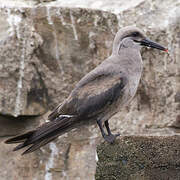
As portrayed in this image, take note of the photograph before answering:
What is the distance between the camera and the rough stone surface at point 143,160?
251 cm

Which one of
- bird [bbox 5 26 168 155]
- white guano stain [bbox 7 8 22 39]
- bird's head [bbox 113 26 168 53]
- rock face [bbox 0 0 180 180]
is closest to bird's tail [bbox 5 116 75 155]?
bird [bbox 5 26 168 155]

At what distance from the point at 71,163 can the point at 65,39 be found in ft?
3.94

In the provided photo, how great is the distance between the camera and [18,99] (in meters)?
4.30

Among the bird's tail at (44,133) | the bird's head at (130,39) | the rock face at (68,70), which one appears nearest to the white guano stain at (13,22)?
the rock face at (68,70)

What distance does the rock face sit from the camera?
167 inches

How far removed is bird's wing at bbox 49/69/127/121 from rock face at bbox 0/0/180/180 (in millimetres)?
1136

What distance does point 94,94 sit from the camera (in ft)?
10.5

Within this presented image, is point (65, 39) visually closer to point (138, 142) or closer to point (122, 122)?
point (122, 122)

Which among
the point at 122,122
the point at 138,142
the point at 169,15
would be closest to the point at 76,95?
the point at 138,142

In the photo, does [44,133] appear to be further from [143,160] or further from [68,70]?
[68,70]

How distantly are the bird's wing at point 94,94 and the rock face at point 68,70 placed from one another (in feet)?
3.73

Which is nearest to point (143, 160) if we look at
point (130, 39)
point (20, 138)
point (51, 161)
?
point (20, 138)

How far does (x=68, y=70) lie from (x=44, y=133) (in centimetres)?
146

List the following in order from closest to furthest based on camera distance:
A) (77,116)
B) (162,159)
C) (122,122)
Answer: (162,159) < (77,116) < (122,122)
